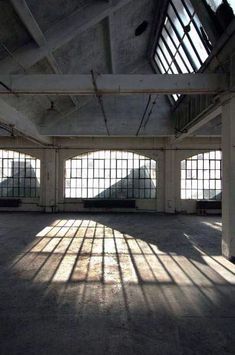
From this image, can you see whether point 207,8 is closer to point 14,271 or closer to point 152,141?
point 14,271

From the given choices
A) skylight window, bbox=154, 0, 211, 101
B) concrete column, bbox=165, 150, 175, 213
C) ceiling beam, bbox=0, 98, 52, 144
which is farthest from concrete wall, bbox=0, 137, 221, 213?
skylight window, bbox=154, 0, 211, 101

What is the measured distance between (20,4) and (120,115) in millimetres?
8054

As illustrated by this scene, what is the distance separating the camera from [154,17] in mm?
9531

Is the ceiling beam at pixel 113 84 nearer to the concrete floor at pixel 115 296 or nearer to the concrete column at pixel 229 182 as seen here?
the concrete column at pixel 229 182

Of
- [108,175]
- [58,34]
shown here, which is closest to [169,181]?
[108,175]

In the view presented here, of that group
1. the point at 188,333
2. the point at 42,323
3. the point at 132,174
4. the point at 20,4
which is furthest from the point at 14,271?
the point at 132,174

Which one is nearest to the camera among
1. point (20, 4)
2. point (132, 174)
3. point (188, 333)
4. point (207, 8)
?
point (188, 333)

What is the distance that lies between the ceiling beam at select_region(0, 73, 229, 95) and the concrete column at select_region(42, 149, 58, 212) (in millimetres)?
9346

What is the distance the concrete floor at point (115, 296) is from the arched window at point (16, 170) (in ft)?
25.9

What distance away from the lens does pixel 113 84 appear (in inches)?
267

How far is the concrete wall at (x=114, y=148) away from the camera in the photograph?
1590cm

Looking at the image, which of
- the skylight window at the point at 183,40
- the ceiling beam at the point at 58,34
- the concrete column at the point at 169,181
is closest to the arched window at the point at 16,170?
the concrete column at the point at 169,181

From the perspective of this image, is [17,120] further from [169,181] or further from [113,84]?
[169,181]

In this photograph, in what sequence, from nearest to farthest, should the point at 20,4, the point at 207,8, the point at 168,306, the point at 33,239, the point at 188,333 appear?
the point at 188,333 < the point at 168,306 < the point at 20,4 < the point at 207,8 < the point at 33,239
